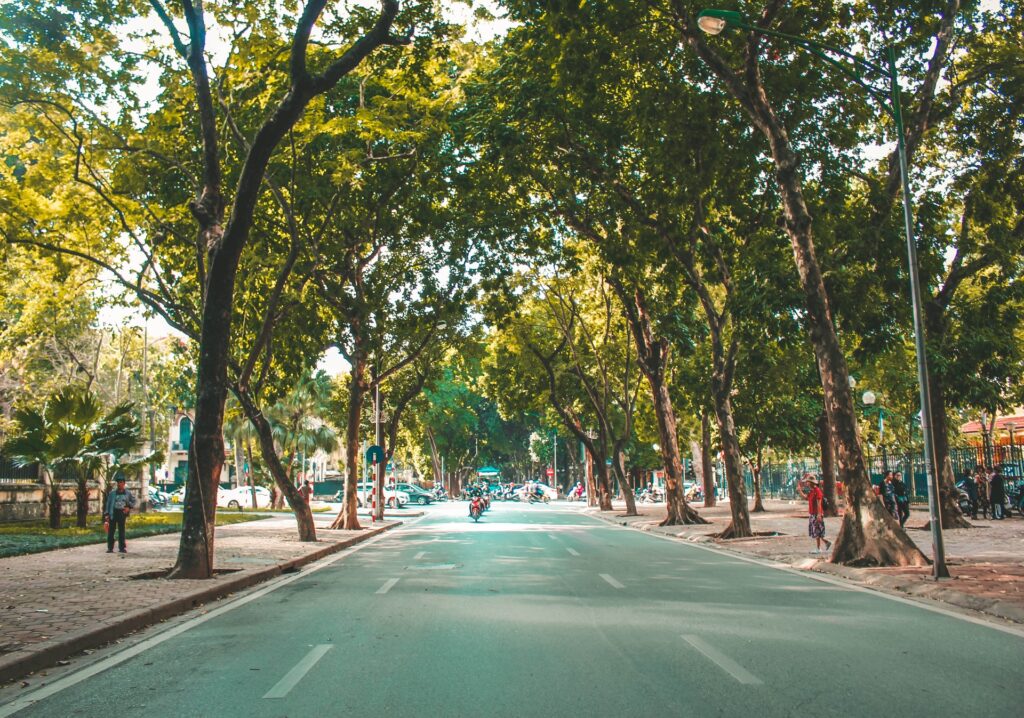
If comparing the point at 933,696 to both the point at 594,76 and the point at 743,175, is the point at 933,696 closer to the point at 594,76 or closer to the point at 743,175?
the point at 594,76

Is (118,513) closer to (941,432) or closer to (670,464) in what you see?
(670,464)

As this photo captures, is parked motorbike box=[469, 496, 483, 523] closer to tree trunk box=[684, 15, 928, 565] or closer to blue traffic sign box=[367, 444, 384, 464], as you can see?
blue traffic sign box=[367, 444, 384, 464]

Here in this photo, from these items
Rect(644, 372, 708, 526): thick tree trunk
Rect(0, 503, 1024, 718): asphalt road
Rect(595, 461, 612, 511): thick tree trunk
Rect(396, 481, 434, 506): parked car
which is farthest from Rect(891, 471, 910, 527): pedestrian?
Rect(396, 481, 434, 506): parked car

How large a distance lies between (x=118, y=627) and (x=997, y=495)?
27.4 metres

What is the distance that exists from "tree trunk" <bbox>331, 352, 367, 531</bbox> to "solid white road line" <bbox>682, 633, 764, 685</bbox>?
2076 cm

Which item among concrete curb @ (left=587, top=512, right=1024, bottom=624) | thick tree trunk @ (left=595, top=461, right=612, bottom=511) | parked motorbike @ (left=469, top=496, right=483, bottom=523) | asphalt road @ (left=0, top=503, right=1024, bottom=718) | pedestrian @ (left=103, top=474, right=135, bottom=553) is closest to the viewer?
asphalt road @ (left=0, top=503, right=1024, bottom=718)

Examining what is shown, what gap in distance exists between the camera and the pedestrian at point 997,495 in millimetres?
28109

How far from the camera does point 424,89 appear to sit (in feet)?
60.8

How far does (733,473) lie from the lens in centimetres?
2225

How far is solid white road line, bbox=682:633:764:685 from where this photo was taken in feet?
20.9

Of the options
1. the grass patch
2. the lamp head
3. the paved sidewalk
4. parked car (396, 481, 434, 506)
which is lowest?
parked car (396, 481, 434, 506)

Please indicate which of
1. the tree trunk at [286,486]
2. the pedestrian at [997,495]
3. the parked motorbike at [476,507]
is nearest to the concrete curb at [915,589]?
the tree trunk at [286,486]

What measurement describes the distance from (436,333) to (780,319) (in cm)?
1820

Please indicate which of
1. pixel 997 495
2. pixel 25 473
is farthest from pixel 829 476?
pixel 25 473
